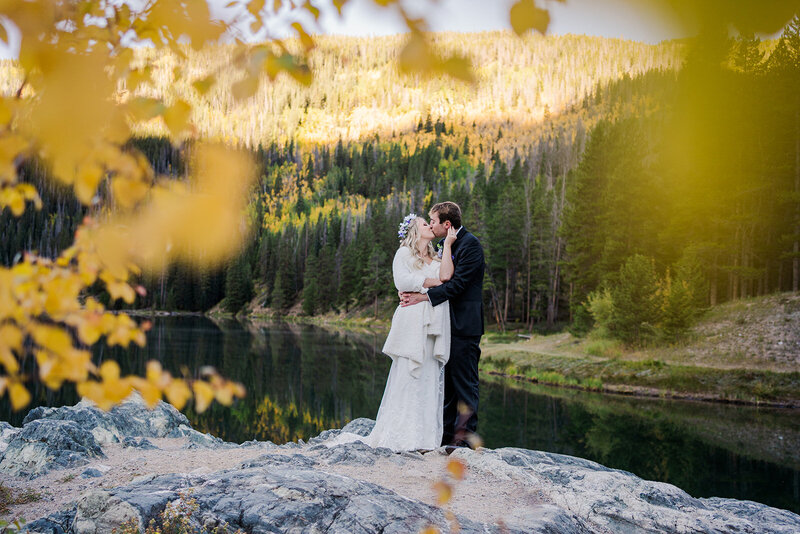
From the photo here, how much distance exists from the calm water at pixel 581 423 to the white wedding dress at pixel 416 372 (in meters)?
6.72

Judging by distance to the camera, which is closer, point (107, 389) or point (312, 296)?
point (107, 389)

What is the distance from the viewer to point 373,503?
369 cm

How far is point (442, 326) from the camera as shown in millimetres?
6184

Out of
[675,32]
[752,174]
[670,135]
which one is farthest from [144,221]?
[670,135]

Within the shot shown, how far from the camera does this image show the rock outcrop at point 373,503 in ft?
11.7

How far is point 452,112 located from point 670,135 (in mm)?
130356

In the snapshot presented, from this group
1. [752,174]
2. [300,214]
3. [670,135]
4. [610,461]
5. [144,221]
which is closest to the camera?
[144,221]

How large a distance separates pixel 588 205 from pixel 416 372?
30628 millimetres

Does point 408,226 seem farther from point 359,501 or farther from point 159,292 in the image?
point 159,292

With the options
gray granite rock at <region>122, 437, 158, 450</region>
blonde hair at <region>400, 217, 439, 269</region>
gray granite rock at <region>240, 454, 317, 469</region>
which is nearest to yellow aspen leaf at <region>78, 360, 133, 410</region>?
gray granite rock at <region>240, 454, 317, 469</region>

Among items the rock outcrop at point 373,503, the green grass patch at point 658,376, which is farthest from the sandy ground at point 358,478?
the green grass patch at point 658,376

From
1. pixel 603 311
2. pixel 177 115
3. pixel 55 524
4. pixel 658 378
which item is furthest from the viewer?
pixel 603 311

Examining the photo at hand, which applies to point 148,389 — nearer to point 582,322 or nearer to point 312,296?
point 582,322

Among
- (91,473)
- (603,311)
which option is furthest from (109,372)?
(603,311)
